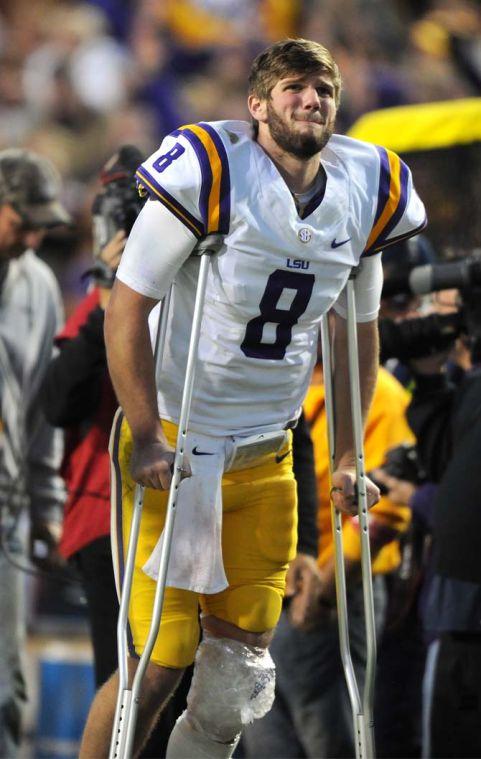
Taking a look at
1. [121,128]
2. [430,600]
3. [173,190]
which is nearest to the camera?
[173,190]

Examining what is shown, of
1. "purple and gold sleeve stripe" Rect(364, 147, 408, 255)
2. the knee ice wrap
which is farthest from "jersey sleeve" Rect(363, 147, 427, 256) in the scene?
the knee ice wrap

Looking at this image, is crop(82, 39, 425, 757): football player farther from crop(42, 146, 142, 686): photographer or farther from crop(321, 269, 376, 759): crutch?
crop(42, 146, 142, 686): photographer

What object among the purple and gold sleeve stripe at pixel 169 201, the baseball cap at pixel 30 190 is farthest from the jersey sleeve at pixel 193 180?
the baseball cap at pixel 30 190

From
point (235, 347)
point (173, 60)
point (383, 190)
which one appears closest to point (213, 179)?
point (235, 347)

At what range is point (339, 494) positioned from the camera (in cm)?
402

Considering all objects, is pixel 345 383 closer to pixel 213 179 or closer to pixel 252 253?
pixel 252 253

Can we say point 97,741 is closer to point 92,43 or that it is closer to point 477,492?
point 477,492

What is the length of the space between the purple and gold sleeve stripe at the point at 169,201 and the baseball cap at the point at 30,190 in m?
2.11

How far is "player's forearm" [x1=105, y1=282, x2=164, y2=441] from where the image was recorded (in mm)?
3721

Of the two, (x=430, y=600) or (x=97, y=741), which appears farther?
(x=430, y=600)

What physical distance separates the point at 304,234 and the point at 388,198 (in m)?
0.36

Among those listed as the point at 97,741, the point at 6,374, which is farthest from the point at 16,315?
the point at 97,741

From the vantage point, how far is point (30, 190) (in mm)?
5793

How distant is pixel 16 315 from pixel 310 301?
7.56ft
